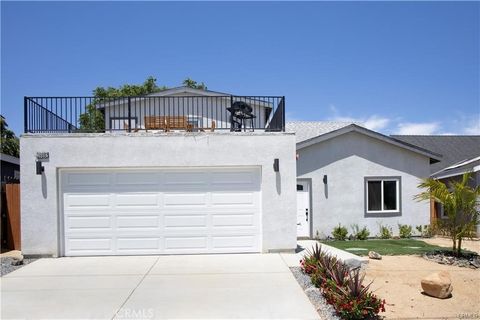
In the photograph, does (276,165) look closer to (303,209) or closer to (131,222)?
(131,222)

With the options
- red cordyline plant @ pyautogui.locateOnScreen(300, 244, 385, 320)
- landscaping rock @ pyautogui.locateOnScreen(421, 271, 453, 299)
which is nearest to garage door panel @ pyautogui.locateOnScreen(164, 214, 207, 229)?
red cordyline plant @ pyautogui.locateOnScreen(300, 244, 385, 320)

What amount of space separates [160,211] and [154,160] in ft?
4.27

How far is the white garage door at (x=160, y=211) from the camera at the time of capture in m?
10.6

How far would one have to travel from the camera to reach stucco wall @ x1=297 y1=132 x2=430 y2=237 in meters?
15.6

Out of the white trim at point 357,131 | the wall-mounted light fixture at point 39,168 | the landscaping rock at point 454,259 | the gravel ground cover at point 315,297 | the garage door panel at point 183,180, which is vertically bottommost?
the landscaping rock at point 454,259

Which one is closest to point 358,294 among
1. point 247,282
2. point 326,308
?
point 326,308

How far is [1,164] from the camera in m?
14.9

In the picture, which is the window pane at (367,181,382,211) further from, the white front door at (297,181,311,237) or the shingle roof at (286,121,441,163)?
the white front door at (297,181,311,237)

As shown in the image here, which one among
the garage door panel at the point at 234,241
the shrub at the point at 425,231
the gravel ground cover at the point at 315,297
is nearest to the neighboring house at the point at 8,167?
the garage door panel at the point at 234,241

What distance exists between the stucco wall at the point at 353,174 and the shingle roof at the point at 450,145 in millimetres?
7594

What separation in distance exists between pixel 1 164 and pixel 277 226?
10.5 m

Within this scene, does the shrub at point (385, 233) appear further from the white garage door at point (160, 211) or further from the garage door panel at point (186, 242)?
the garage door panel at point (186, 242)

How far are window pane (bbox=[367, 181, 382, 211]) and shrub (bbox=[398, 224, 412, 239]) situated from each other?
1.08 m

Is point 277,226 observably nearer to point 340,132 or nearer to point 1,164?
point 340,132
